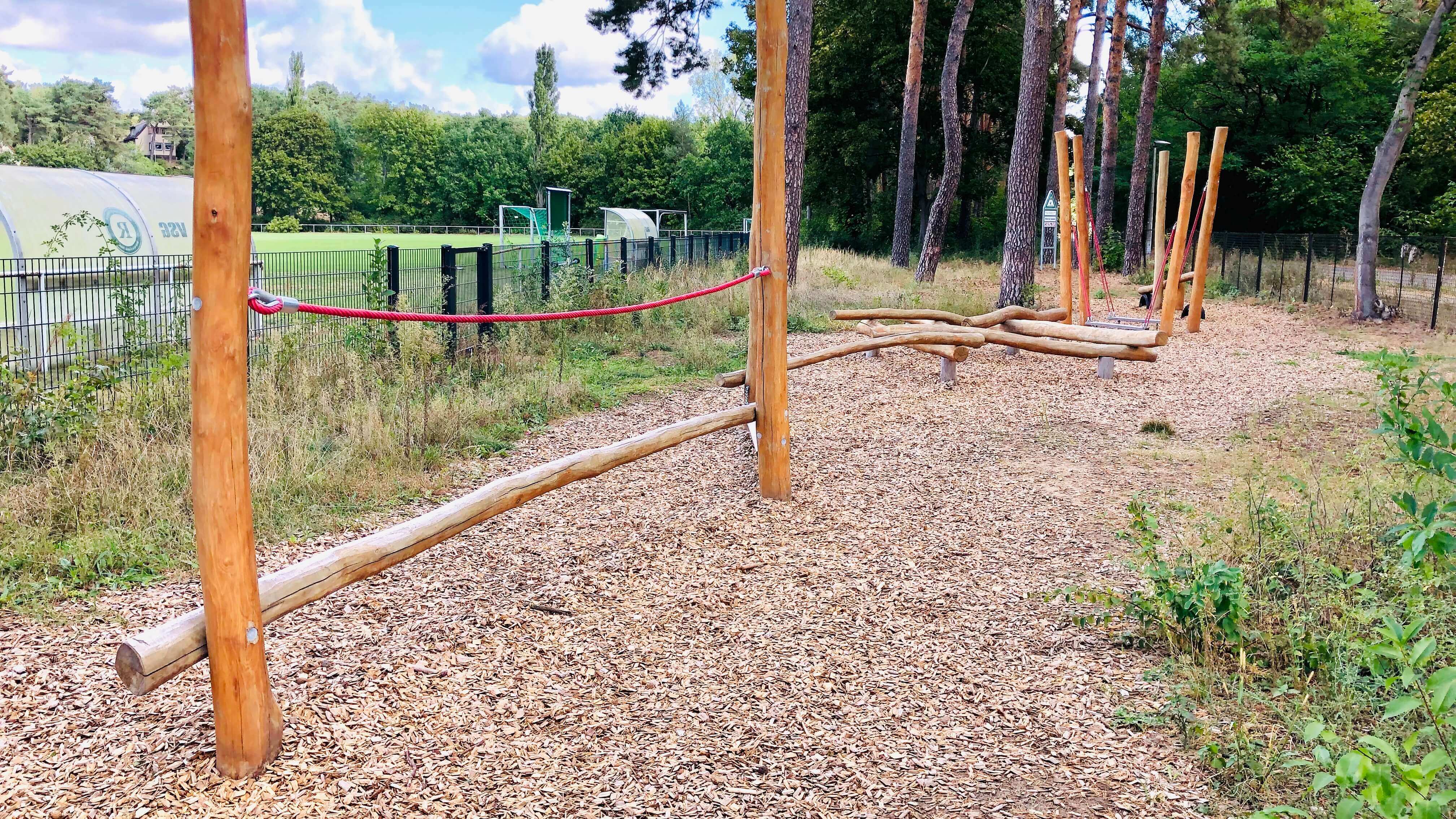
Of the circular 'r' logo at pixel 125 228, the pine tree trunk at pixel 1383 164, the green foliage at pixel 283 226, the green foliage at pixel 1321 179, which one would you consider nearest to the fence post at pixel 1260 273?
the pine tree trunk at pixel 1383 164

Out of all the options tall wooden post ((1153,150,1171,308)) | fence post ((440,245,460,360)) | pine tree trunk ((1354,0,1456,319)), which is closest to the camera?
fence post ((440,245,460,360))

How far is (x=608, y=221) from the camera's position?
115 ft

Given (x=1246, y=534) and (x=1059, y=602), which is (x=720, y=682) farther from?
(x=1246, y=534)

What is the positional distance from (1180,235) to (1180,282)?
818 mm

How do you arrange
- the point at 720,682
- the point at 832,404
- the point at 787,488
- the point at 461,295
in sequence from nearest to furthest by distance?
the point at 720,682 → the point at 787,488 → the point at 832,404 → the point at 461,295

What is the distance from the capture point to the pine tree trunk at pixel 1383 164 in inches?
581

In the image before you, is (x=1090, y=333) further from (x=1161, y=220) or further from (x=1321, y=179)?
(x=1321, y=179)

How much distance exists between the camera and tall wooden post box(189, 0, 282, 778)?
275 centimetres

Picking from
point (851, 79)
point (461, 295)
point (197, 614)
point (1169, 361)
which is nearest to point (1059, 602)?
point (197, 614)

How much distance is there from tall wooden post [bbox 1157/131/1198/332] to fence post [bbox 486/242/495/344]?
25.4 ft

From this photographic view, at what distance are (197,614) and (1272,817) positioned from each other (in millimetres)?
2924

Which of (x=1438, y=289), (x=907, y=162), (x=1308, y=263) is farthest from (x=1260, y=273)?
(x=907, y=162)

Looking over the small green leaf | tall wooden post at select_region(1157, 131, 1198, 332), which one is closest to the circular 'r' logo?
tall wooden post at select_region(1157, 131, 1198, 332)

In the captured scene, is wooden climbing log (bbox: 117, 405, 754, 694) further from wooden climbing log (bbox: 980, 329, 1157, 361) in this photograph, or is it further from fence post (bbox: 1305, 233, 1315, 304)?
fence post (bbox: 1305, 233, 1315, 304)
